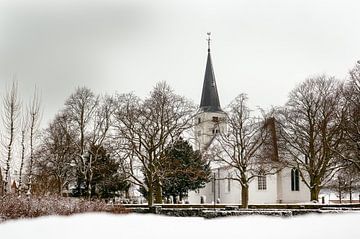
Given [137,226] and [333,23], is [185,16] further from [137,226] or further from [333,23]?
[137,226]

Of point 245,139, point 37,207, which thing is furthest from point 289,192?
point 37,207

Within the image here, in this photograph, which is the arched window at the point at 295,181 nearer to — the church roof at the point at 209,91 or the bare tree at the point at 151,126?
the church roof at the point at 209,91

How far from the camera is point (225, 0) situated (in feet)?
54.3

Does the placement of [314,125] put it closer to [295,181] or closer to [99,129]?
[295,181]

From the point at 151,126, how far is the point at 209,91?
29755 millimetres

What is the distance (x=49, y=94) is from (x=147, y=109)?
8.33 m

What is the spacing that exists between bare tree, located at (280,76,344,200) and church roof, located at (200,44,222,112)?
79.9ft

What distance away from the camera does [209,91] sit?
205ft

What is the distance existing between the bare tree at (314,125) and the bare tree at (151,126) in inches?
348

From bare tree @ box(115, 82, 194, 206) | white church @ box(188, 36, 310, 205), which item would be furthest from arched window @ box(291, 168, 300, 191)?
bare tree @ box(115, 82, 194, 206)

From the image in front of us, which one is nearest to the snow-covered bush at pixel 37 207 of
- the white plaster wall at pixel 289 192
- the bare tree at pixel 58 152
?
the bare tree at pixel 58 152

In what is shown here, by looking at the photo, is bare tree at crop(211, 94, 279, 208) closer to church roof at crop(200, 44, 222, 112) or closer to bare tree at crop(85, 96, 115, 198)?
bare tree at crop(85, 96, 115, 198)

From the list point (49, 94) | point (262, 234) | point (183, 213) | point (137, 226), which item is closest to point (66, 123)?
point (49, 94)

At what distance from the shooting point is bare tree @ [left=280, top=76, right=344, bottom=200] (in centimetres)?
3497
